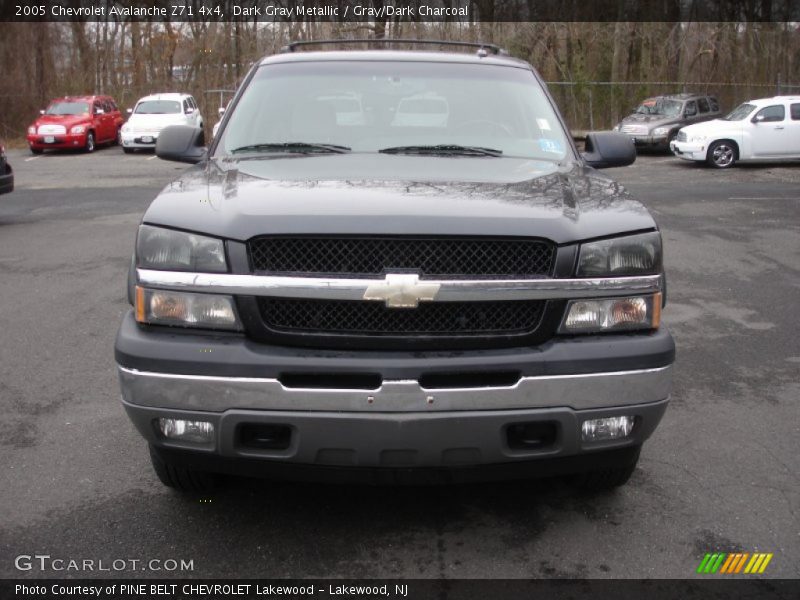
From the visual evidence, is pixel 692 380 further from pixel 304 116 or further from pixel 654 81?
pixel 654 81

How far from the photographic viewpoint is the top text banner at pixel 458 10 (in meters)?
33.9

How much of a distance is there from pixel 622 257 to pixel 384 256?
854mm

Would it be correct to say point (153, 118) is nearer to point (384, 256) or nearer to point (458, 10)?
point (458, 10)

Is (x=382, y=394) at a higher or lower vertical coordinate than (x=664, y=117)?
lower

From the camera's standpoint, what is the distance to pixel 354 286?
3.09m

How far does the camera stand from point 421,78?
4.77 m

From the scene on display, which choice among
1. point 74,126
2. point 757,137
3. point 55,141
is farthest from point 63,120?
point 757,137

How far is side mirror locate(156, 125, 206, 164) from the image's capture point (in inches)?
193

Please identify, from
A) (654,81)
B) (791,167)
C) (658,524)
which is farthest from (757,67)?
(658,524)

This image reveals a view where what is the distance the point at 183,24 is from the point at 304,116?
37062 mm

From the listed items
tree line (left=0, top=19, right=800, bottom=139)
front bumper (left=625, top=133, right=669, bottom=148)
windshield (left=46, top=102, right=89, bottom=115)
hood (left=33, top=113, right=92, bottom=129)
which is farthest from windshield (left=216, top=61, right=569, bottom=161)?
tree line (left=0, top=19, right=800, bottom=139)

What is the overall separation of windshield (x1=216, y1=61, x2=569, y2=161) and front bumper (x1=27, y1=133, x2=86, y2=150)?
23751 millimetres

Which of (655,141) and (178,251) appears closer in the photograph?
(178,251)

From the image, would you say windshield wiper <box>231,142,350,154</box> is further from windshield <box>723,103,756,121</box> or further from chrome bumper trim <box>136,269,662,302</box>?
windshield <box>723,103,756,121</box>
